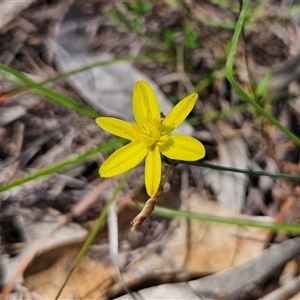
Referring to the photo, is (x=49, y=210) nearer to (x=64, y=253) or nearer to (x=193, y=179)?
(x=64, y=253)

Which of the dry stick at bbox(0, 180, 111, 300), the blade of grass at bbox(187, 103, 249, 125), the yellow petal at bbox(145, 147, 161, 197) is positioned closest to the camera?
the yellow petal at bbox(145, 147, 161, 197)

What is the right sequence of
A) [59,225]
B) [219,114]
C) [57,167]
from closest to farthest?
1. [57,167]
2. [59,225]
3. [219,114]

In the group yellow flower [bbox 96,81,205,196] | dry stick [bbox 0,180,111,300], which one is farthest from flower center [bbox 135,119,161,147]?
dry stick [bbox 0,180,111,300]

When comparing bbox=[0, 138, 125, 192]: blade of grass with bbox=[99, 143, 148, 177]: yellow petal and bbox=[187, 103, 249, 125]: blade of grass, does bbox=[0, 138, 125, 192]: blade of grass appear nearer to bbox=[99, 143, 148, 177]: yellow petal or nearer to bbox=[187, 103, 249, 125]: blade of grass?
bbox=[99, 143, 148, 177]: yellow petal

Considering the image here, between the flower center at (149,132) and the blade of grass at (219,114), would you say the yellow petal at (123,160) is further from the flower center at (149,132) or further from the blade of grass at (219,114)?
the blade of grass at (219,114)

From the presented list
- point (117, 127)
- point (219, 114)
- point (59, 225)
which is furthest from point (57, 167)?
point (219, 114)

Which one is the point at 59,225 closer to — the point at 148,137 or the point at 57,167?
the point at 57,167
